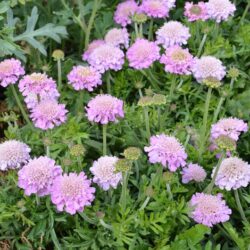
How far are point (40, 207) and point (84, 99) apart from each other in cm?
66

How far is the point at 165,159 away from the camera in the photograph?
1.67 meters

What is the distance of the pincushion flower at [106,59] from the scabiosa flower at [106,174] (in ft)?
1.91

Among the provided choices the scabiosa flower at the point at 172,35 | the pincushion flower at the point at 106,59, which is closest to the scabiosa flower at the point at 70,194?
the pincushion flower at the point at 106,59

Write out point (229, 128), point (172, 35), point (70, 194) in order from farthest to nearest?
point (172, 35), point (229, 128), point (70, 194)

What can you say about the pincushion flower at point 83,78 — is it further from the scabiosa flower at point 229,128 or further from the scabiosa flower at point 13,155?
the scabiosa flower at point 229,128

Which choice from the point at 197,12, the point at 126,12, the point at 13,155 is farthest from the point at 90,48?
the point at 13,155

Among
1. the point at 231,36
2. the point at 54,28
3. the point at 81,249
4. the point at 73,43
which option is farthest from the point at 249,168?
the point at 73,43

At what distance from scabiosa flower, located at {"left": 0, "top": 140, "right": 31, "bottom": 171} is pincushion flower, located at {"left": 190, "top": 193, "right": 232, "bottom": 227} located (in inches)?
22.4

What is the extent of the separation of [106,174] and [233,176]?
1.34 feet

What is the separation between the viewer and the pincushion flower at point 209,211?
1.67m

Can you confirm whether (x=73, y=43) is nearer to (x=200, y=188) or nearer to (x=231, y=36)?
(x=231, y=36)

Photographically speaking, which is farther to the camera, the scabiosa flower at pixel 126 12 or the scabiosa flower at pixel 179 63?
the scabiosa flower at pixel 126 12

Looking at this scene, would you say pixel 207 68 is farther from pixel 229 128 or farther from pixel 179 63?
pixel 229 128

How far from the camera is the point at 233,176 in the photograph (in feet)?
5.75
